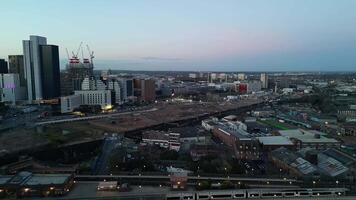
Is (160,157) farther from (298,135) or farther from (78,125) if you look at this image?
(78,125)

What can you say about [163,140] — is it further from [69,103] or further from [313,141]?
[69,103]

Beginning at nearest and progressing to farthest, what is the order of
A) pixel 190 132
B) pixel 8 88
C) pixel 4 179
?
1. pixel 4 179
2. pixel 190 132
3. pixel 8 88

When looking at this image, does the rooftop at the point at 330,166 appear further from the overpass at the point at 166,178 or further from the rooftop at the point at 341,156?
the overpass at the point at 166,178

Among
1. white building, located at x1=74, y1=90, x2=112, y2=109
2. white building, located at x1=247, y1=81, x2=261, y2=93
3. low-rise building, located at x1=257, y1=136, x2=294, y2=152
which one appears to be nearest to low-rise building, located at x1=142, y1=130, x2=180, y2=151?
low-rise building, located at x1=257, y1=136, x2=294, y2=152

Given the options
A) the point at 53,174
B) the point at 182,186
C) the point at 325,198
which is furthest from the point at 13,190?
the point at 325,198

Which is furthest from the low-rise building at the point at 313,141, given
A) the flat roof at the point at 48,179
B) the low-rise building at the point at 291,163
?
the flat roof at the point at 48,179

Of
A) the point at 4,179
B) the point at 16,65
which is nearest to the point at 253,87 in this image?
the point at 16,65
